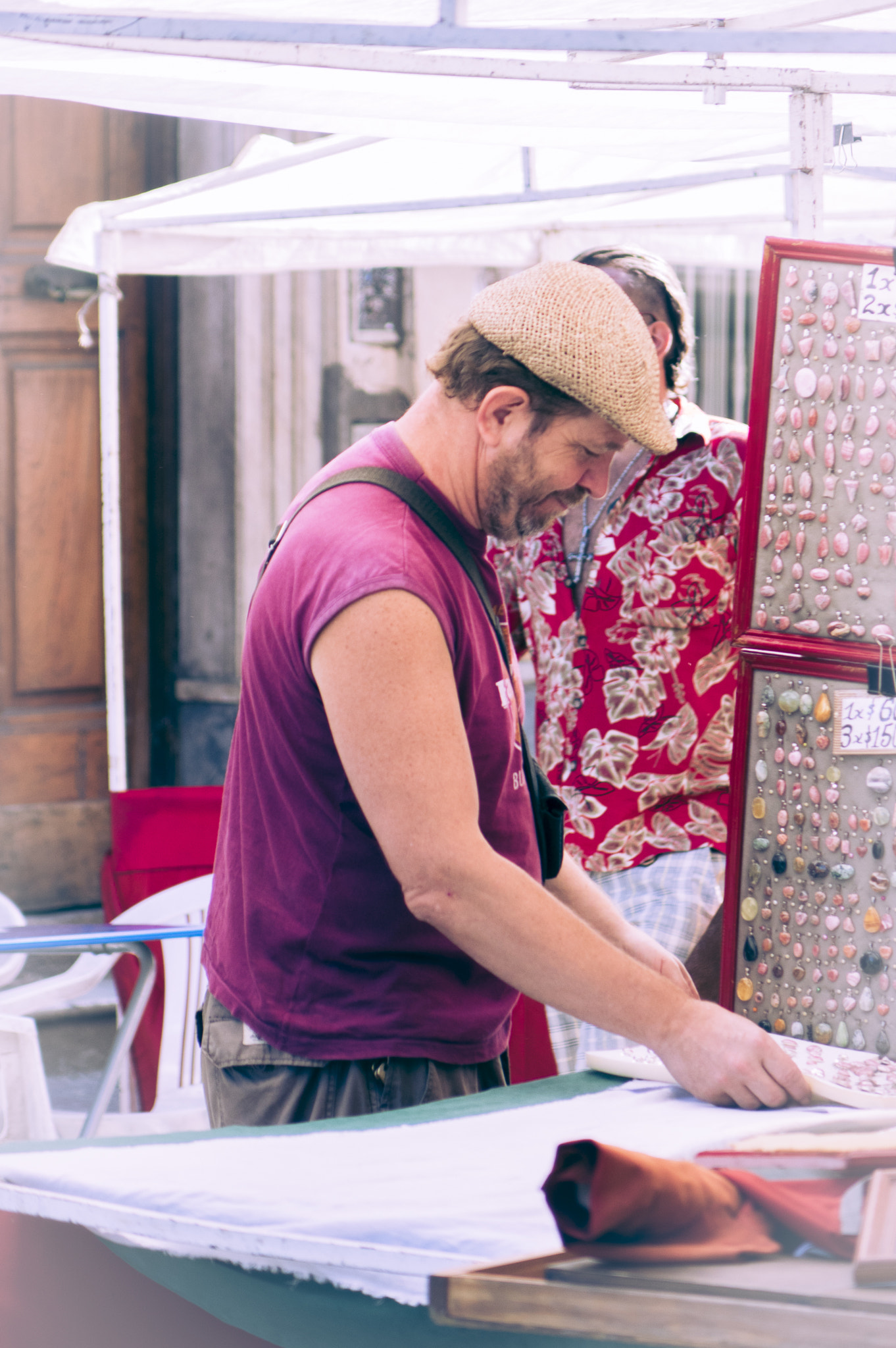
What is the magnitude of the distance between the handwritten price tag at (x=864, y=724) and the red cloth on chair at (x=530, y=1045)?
1.30 m

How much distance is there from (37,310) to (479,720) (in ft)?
12.9

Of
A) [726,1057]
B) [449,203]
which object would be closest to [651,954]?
[726,1057]

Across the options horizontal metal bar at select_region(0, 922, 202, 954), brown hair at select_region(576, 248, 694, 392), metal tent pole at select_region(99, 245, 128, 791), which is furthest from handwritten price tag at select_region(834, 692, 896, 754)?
metal tent pole at select_region(99, 245, 128, 791)

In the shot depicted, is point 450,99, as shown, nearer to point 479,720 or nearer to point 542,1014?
point 479,720

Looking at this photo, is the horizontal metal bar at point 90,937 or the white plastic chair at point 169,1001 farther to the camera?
the white plastic chair at point 169,1001

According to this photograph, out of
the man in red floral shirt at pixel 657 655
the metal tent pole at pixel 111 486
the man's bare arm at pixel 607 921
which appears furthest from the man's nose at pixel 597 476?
the metal tent pole at pixel 111 486

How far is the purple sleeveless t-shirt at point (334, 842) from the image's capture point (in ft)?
4.63

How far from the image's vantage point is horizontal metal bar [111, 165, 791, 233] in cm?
312

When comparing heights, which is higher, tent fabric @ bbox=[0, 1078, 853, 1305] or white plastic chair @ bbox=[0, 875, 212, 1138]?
tent fabric @ bbox=[0, 1078, 853, 1305]

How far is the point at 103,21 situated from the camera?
1.41m

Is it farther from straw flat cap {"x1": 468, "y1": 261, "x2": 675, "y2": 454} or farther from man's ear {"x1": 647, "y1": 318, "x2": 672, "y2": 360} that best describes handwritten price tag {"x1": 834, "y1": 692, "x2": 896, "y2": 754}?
man's ear {"x1": 647, "y1": 318, "x2": 672, "y2": 360}

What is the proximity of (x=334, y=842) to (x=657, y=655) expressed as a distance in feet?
3.54

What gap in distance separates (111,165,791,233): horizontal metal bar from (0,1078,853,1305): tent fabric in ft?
6.84

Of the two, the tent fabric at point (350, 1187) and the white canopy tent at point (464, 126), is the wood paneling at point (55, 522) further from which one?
the tent fabric at point (350, 1187)
